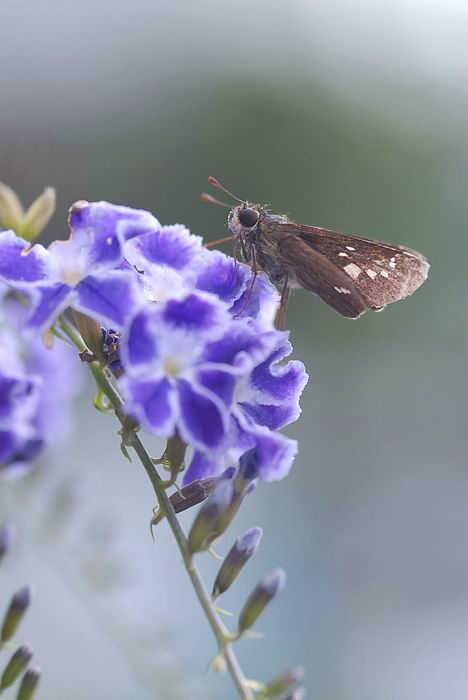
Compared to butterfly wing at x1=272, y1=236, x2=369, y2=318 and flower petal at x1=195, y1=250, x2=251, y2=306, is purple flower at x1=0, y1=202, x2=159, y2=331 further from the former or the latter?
butterfly wing at x1=272, y1=236, x2=369, y2=318

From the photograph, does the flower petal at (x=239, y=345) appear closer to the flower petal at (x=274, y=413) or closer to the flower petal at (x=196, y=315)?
the flower petal at (x=196, y=315)

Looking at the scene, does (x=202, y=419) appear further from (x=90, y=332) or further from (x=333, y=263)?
(x=333, y=263)

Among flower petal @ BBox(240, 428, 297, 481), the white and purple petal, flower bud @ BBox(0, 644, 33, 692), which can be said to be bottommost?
flower bud @ BBox(0, 644, 33, 692)

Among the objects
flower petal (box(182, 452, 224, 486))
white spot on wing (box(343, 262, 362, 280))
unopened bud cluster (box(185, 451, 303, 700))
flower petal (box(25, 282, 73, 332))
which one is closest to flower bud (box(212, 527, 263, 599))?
unopened bud cluster (box(185, 451, 303, 700))

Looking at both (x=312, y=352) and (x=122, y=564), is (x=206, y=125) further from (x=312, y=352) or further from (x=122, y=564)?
(x=122, y=564)

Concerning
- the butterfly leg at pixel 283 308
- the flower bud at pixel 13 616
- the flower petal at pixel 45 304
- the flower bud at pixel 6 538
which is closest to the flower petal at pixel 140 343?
the flower petal at pixel 45 304

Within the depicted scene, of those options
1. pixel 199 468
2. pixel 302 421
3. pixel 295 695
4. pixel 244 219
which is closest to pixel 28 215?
pixel 199 468

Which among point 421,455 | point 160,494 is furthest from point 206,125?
point 160,494
